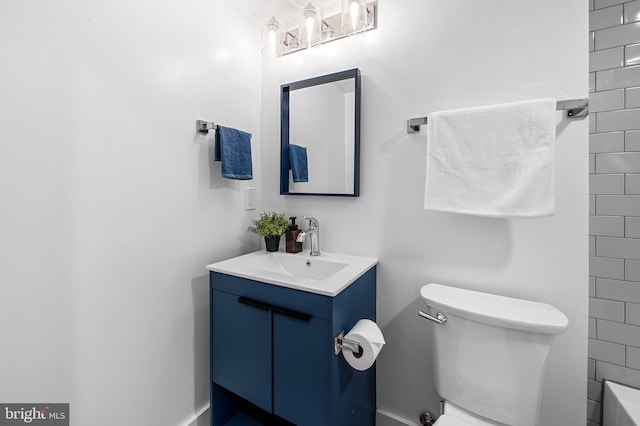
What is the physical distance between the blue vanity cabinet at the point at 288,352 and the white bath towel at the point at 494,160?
21.8 inches

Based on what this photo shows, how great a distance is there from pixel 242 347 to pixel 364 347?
1.83ft

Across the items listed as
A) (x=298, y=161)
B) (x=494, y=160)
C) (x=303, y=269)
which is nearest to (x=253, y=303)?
(x=303, y=269)

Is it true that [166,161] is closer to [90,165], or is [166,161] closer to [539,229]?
[90,165]

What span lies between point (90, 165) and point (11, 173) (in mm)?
201

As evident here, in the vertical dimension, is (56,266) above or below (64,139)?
below

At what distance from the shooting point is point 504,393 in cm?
97

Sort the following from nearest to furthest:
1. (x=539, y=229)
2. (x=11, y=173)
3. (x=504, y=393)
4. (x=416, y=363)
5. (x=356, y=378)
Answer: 1. (x=11, y=173)
2. (x=504, y=393)
3. (x=539, y=229)
4. (x=356, y=378)
5. (x=416, y=363)

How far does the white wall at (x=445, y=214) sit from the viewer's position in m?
1.07

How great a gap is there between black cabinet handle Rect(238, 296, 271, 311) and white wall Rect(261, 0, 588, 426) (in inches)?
21.3

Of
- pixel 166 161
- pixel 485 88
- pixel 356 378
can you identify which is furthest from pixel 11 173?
pixel 485 88

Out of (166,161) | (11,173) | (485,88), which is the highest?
(485,88)

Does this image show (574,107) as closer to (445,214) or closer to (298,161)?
(445,214)

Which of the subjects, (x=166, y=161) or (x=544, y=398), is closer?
(x=544, y=398)

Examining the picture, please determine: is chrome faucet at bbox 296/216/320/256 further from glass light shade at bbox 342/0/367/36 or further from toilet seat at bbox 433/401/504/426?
glass light shade at bbox 342/0/367/36
